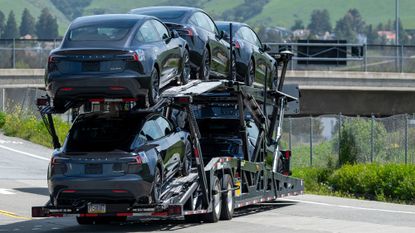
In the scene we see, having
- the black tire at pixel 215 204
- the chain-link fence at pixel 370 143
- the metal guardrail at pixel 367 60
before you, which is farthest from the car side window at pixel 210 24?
the metal guardrail at pixel 367 60

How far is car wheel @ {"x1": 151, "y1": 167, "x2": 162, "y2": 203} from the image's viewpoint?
62.2 ft

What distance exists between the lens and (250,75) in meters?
24.5

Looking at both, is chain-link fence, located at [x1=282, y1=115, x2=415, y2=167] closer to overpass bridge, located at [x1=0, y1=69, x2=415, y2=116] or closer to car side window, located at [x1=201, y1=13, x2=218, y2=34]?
car side window, located at [x1=201, y1=13, x2=218, y2=34]

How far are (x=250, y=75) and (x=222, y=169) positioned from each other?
146 inches

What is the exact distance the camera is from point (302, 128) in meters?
45.4

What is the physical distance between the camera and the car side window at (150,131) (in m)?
19.4

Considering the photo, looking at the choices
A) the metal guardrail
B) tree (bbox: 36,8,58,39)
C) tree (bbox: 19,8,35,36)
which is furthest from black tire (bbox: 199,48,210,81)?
tree (bbox: 19,8,35,36)

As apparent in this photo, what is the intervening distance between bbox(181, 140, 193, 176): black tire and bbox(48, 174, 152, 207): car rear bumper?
5.07 ft

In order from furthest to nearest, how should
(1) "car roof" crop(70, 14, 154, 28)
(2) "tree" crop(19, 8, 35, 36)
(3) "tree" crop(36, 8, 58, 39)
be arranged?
(2) "tree" crop(19, 8, 35, 36) < (3) "tree" crop(36, 8, 58, 39) < (1) "car roof" crop(70, 14, 154, 28)

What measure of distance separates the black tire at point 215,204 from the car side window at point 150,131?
164cm

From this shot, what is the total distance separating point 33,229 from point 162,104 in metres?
3.07

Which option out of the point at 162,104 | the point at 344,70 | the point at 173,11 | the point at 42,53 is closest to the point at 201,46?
the point at 173,11

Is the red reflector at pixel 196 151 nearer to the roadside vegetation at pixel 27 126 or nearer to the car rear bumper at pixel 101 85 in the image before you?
the car rear bumper at pixel 101 85

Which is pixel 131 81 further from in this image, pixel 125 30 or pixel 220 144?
pixel 220 144
